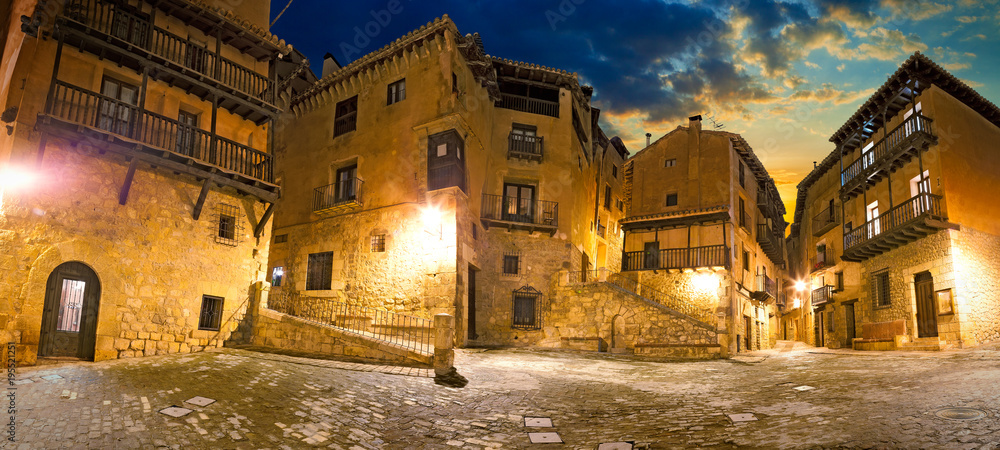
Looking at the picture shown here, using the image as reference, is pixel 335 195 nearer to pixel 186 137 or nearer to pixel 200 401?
Answer: pixel 186 137

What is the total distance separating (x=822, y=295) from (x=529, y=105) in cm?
1786

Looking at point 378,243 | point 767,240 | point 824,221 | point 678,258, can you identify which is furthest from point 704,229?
point 378,243

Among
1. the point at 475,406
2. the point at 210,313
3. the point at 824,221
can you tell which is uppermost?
the point at 824,221

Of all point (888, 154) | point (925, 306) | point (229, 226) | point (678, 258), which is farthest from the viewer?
point (678, 258)

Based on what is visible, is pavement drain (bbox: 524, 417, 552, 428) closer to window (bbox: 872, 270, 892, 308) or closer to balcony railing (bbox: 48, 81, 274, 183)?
balcony railing (bbox: 48, 81, 274, 183)

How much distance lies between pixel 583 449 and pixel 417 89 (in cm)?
1596

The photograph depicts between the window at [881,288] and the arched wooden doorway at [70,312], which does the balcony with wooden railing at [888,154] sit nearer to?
the window at [881,288]

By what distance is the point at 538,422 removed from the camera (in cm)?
897

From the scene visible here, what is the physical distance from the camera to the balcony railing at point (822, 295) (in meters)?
26.9

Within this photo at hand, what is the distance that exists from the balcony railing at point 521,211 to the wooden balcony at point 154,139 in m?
8.61

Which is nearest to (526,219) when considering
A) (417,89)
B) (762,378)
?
(417,89)

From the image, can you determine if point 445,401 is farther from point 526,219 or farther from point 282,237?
point 282,237

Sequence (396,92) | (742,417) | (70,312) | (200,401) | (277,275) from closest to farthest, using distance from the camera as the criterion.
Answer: (742,417) → (200,401) → (70,312) → (396,92) → (277,275)

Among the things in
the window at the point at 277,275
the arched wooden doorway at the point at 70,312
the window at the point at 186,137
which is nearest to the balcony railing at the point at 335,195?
the window at the point at 277,275
